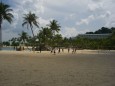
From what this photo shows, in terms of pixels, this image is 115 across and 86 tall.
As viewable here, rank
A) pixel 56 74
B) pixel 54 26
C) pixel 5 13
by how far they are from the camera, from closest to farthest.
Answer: pixel 56 74
pixel 5 13
pixel 54 26

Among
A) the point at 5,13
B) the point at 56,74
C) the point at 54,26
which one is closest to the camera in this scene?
the point at 56,74

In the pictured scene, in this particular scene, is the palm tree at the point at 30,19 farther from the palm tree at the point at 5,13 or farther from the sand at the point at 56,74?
the sand at the point at 56,74

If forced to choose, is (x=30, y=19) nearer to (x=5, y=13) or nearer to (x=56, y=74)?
(x=5, y=13)

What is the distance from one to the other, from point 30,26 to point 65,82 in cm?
7176

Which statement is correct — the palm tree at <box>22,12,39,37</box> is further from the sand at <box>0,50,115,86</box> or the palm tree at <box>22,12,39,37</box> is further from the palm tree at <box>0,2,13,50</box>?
the sand at <box>0,50,115,86</box>

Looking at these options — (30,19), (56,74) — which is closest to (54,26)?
(30,19)

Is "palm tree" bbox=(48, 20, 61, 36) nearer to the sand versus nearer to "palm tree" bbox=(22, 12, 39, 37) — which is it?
"palm tree" bbox=(22, 12, 39, 37)

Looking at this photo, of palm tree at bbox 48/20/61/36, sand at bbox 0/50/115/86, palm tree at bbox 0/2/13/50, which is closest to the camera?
sand at bbox 0/50/115/86

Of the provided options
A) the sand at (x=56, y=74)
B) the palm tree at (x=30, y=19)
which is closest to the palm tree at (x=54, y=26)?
the palm tree at (x=30, y=19)

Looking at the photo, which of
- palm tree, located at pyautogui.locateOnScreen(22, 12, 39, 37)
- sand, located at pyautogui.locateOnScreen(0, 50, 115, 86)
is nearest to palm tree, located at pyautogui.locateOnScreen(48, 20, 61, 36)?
palm tree, located at pyautogui.locateOnScreen(22, 12, 39, 37)

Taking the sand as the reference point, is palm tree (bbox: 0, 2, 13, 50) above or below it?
above

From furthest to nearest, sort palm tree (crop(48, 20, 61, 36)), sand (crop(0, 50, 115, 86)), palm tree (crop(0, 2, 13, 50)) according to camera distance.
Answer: palm tree (crop(48, 20, 61, 36)) < palm tree (crop(0, 2, 13, 50)) < sand (crop(0, 50, 115, 86))

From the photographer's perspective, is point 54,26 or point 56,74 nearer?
point 56,74

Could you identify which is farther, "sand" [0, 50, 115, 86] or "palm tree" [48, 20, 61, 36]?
"palm tree" [48, 20, 61, 36]
